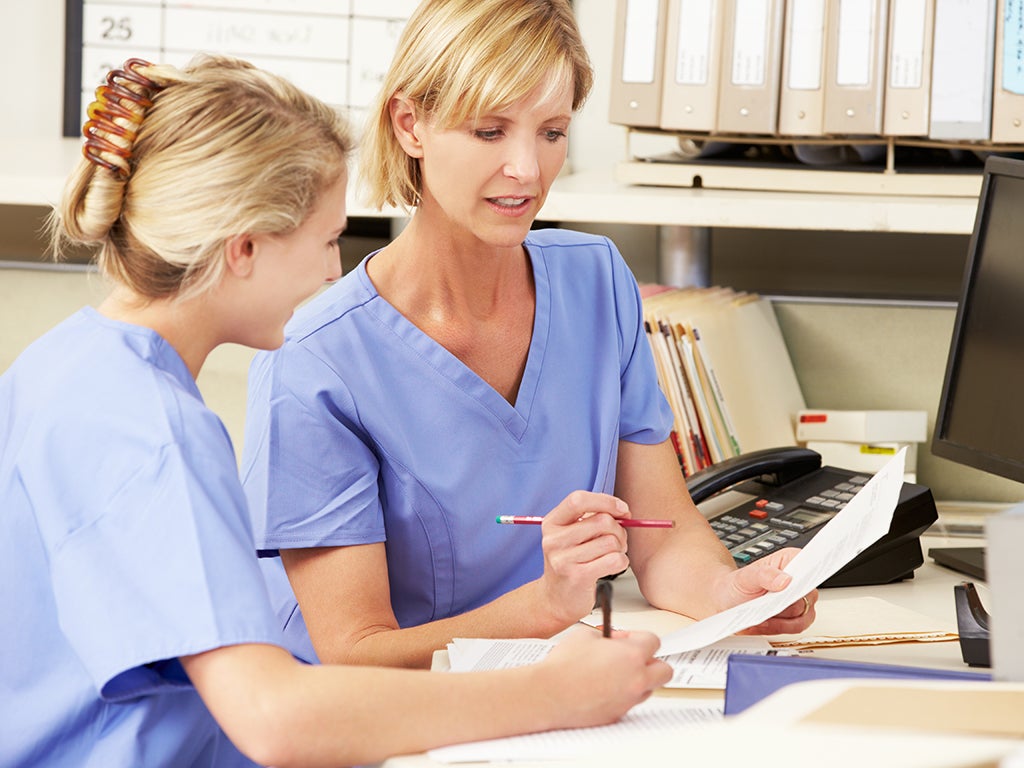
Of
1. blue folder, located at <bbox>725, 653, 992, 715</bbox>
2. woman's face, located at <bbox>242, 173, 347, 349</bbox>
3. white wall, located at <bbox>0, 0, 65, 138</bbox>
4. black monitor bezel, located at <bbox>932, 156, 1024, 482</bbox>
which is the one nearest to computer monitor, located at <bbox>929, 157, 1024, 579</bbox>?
black monitor bezel, located at <bbox>932, 156, 1024, 482</bbox>

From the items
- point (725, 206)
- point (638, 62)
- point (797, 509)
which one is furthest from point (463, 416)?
point (638, 62)

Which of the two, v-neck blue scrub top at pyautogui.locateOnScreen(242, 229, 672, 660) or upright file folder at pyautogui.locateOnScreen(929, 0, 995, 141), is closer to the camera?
v-neck blue scrub top at pyautogui.locateOnScreen(242, 229, 672, 660)

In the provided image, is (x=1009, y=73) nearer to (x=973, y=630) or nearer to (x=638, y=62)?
(x=638, y=62)

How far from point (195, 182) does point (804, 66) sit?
1044 mm

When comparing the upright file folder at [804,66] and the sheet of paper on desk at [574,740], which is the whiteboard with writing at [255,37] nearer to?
the upright file folder at [804,66]

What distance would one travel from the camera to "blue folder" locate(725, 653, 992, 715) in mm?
890

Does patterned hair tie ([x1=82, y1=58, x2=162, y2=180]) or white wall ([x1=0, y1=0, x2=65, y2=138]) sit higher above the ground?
white wall ([x1=0, y1=0, x2=65, y2=138])

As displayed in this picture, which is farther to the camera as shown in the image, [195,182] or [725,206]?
[725,206]

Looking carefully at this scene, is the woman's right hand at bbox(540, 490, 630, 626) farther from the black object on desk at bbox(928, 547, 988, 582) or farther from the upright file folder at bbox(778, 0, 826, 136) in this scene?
the upright file folder at bbox(778, 0, 826, 136)

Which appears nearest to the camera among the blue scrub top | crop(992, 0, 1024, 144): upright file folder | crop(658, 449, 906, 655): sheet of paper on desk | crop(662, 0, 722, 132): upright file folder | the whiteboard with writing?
the blue scrub top

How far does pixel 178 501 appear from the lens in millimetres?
860

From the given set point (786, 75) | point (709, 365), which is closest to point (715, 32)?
point (786, 75)

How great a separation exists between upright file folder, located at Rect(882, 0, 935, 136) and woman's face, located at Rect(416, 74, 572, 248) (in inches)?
24.0

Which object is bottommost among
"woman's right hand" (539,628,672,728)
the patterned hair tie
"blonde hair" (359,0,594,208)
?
"woman's right hand" (539,628,672,728)
